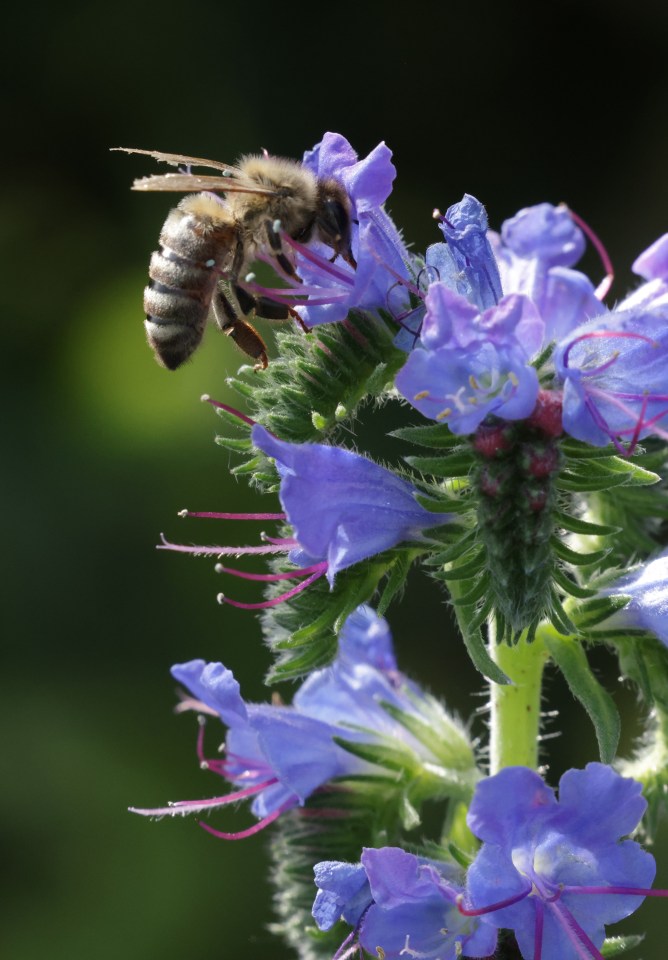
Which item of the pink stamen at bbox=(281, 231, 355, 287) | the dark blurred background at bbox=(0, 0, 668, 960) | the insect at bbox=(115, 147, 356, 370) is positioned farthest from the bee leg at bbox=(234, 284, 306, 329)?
the dark blurred background at bbox=(0, 0, 668, 960)

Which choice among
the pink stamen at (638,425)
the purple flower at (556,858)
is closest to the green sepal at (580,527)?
the pink stamen at (638,425)

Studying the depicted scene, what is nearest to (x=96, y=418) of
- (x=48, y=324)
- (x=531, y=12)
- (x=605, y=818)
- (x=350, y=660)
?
(x=48, y=324)

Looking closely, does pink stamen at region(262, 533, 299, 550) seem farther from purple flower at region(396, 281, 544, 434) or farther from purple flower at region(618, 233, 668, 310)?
purple flower at region(618, 233, 668, 310)

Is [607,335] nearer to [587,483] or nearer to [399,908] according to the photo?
[587,483]

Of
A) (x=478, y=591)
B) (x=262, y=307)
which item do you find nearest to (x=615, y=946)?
(x=478, y=591)

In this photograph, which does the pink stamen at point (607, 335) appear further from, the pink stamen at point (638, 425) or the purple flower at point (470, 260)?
the purple flower at point (470, 260)

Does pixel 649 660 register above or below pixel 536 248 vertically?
below
